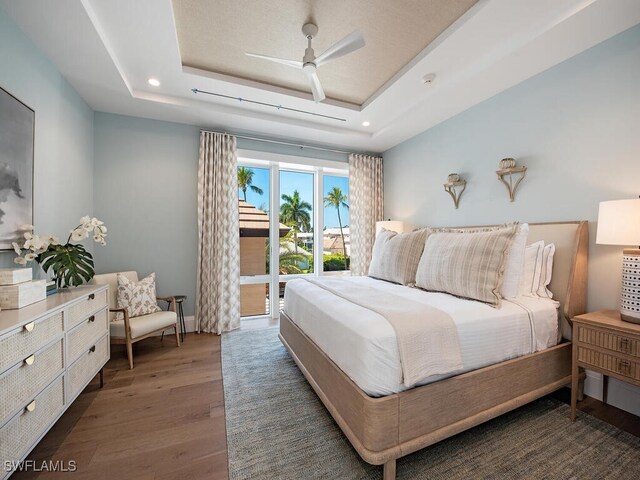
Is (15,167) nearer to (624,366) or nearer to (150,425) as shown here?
(150,425)

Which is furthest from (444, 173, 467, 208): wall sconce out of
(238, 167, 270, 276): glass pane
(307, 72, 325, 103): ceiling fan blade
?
(238, 167, 270, 276): glass pane

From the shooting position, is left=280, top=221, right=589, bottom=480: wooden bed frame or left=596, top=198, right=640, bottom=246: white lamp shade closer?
left=280, top=221, right=589, bottom=480: wooden bed frame

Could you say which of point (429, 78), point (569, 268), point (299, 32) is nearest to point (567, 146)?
point (569, 268)

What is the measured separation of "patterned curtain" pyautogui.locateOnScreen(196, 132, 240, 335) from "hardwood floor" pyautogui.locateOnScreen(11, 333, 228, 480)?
36.9 inches

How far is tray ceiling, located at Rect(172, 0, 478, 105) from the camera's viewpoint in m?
1.94

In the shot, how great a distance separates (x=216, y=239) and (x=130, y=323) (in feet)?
4.48

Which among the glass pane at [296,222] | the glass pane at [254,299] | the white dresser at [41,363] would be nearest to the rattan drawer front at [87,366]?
the white dresser at [41,363]

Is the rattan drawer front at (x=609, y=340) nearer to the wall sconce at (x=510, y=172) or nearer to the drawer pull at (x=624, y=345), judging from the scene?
the drawer pull at (x=624, y=345)

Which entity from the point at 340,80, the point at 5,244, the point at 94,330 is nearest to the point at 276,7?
the point at 340,80

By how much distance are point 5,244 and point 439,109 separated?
13.3 ft

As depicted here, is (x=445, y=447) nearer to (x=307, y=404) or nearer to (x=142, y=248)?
(x=307, y=404)

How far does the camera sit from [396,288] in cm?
258

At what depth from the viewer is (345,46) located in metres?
1.96

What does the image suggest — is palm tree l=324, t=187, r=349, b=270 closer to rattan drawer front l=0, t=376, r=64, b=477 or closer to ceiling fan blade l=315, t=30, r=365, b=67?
ceiling fan blade l=315, t=30, r=365, b=67
